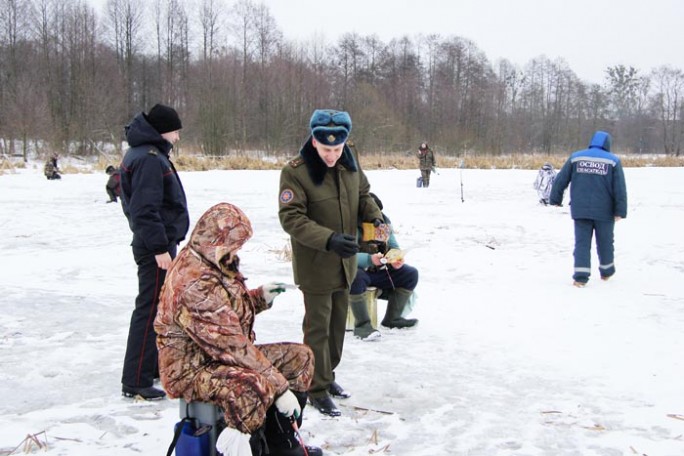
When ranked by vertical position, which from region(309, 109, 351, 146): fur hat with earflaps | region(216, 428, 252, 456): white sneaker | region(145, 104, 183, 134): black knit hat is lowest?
region(216, 428, 252, 456): white sneaker

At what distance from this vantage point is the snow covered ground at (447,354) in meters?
3.54

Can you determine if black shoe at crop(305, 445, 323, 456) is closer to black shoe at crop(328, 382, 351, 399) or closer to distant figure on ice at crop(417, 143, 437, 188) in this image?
black shoe at crop(328, 382, 351, 399)

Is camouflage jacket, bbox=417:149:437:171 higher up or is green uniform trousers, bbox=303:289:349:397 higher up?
camouflage jacket, bbox=417:149:437:171

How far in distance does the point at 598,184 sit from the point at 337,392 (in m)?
4.81

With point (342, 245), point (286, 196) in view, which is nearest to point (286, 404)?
point (342, 245)

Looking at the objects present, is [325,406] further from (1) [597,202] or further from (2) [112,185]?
(2) [112,185]

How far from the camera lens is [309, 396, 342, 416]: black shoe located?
379 centimetres

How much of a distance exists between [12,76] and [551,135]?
49.8m

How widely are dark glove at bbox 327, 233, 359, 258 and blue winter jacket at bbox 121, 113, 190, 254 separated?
1058 mm

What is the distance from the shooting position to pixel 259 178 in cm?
2536

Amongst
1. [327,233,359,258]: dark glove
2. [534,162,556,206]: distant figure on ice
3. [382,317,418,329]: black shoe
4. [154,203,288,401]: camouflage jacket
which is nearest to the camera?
[154,203,288,401]: camouflage jacket

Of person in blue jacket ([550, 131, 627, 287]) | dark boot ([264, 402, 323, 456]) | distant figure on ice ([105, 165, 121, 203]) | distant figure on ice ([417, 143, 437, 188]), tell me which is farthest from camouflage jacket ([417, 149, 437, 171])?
dark boot ([264, 402, 323, 456])

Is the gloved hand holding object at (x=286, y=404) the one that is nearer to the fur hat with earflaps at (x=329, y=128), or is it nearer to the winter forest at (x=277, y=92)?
the fur hat with earflaps at (x=329, y=128)

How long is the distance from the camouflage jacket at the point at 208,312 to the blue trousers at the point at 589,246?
5510 mm
